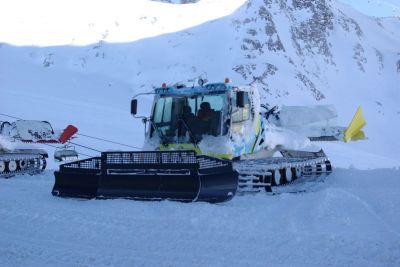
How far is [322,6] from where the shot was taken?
87.0 m

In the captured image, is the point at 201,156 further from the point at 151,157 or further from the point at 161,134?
the point at 161,134

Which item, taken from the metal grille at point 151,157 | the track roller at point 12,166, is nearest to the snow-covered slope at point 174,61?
the track roller at point 12,166

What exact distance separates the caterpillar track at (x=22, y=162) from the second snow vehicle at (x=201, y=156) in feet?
15.2

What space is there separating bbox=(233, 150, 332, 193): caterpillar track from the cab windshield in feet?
2.65

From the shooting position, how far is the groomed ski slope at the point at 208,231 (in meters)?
4.65

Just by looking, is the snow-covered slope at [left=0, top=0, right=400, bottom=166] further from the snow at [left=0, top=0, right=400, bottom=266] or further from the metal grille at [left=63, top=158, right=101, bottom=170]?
the metal grille at [left=63, top=158, right=101, bottom=170]

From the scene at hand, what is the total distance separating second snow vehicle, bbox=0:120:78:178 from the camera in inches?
488

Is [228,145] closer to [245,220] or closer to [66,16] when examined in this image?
[245,220]

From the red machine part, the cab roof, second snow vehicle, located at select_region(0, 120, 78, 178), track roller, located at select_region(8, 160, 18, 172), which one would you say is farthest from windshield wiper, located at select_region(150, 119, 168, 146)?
track roller, located at select_region(8, 160, 18, 172)

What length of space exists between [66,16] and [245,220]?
189 ft

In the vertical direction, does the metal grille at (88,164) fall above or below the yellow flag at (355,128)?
below

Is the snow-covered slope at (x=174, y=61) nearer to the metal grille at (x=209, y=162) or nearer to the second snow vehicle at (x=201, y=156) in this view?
the second snow vehicle at (x=201, y=156)

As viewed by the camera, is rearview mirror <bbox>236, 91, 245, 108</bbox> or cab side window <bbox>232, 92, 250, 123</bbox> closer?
rearview mirror <bbox>236, 91, 245, 108</bbox>

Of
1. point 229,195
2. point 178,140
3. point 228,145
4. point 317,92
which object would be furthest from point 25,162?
point 317,92
